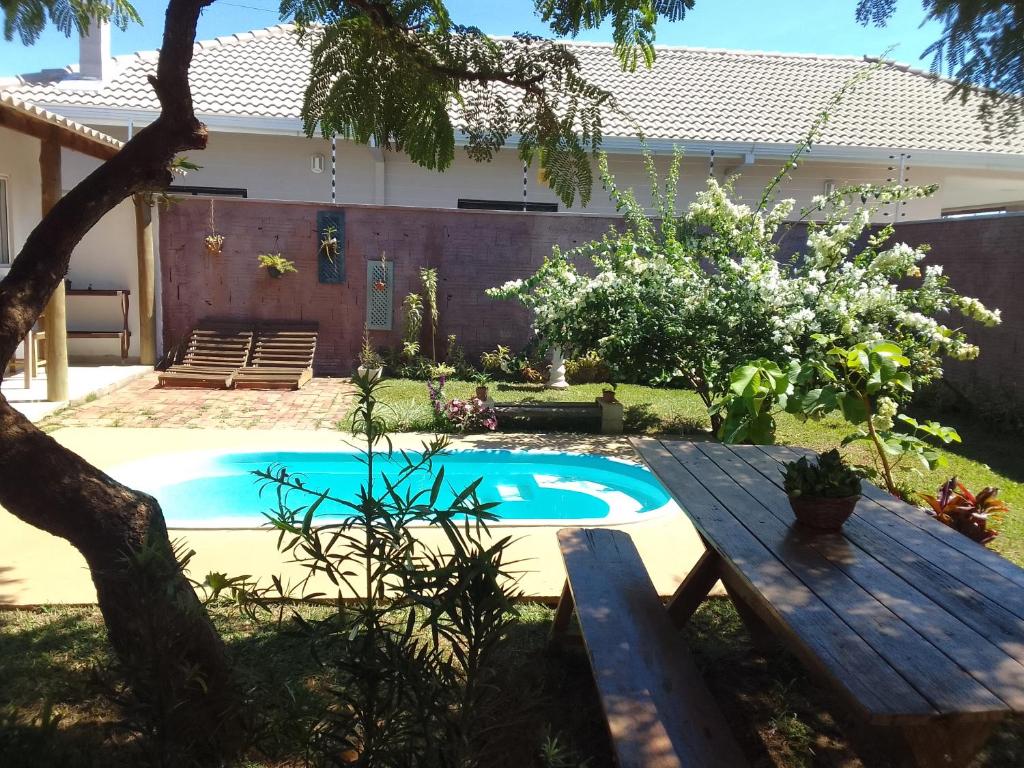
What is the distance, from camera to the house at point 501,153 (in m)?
13.1

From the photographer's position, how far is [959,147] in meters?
14.1

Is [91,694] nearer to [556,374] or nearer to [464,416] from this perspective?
[464,416]

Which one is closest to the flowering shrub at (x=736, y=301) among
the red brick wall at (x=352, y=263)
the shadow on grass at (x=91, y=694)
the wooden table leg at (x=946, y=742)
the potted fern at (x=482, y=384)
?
the potted fern at (x=482, y=384)

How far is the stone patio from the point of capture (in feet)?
28.4

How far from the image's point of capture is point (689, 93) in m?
16.0

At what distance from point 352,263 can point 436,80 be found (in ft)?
31.3

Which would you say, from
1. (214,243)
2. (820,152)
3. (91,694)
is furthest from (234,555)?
(820,152)

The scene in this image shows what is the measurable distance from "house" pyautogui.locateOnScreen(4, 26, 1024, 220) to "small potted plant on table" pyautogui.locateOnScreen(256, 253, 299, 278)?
1998mm

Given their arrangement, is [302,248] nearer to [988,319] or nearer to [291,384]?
[291,384]

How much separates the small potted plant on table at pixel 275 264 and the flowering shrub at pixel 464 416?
4463 millimetres

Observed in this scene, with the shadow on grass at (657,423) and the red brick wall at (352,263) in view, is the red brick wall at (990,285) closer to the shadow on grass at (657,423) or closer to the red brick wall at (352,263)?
the shadow on grass at (657,423)

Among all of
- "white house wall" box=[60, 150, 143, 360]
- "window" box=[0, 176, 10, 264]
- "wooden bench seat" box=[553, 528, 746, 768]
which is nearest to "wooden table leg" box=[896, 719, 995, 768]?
"wooden bench seat" box=[553, 528, 746, 768]

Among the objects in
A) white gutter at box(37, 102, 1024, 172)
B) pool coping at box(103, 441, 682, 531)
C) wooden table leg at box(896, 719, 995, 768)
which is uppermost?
white gutter at box(37, 102, 1024, 172)

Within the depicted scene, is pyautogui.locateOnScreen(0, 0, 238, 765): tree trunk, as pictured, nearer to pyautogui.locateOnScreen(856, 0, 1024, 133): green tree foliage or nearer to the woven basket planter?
the woven basket planter
